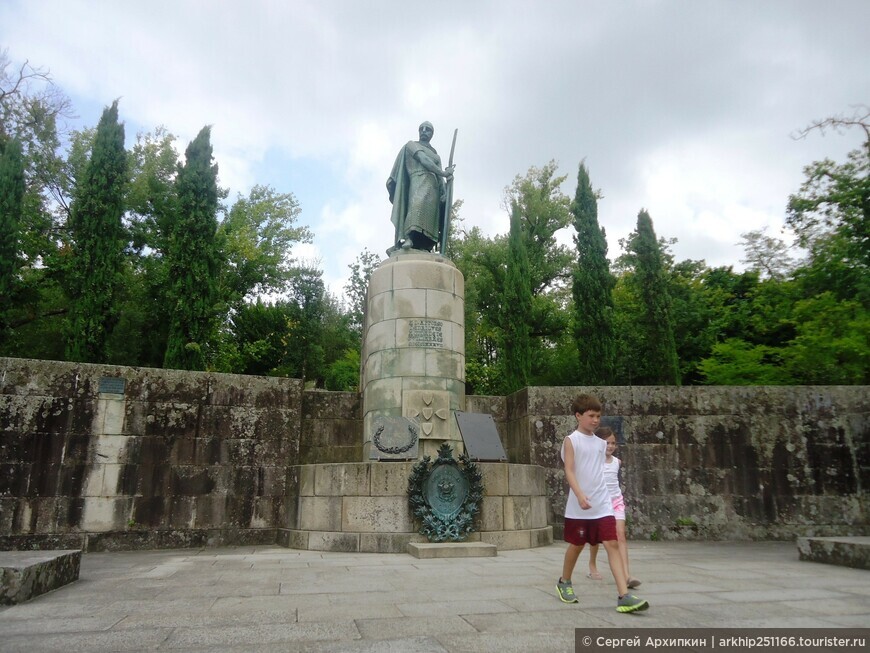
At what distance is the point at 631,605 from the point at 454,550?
4142 mm

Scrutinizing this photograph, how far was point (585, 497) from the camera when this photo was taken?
450cm

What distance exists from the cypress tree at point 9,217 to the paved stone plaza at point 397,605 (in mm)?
12701

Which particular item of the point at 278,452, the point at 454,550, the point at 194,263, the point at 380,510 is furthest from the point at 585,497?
the point at 194,263

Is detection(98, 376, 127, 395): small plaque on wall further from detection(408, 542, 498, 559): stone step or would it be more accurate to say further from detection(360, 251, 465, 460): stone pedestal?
detection(408, 542, 498, 559): stone step

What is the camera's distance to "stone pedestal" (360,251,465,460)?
10922mm

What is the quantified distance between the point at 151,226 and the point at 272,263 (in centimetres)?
605

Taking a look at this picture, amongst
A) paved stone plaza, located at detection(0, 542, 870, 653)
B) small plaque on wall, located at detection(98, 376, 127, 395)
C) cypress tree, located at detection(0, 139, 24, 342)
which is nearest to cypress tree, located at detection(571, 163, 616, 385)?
paved stone plaza, located at detection(0, 542, 870, 653)

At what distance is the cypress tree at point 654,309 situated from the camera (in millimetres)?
20766

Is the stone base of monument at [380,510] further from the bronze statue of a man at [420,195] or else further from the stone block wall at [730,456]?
the bronze statue of a man at [420,195]

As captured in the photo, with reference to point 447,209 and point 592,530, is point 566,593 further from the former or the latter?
point 447,209

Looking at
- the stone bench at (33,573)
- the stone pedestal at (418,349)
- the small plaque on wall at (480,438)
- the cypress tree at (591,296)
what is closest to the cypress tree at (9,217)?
the stone pedestal at (418,349)

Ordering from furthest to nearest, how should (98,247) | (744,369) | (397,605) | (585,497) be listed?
1. (98,247)
2. (744,369)
3. (585,497)
4. (397,605)

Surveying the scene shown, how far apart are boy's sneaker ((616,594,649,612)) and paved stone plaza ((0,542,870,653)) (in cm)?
5

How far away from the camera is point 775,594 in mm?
4844
